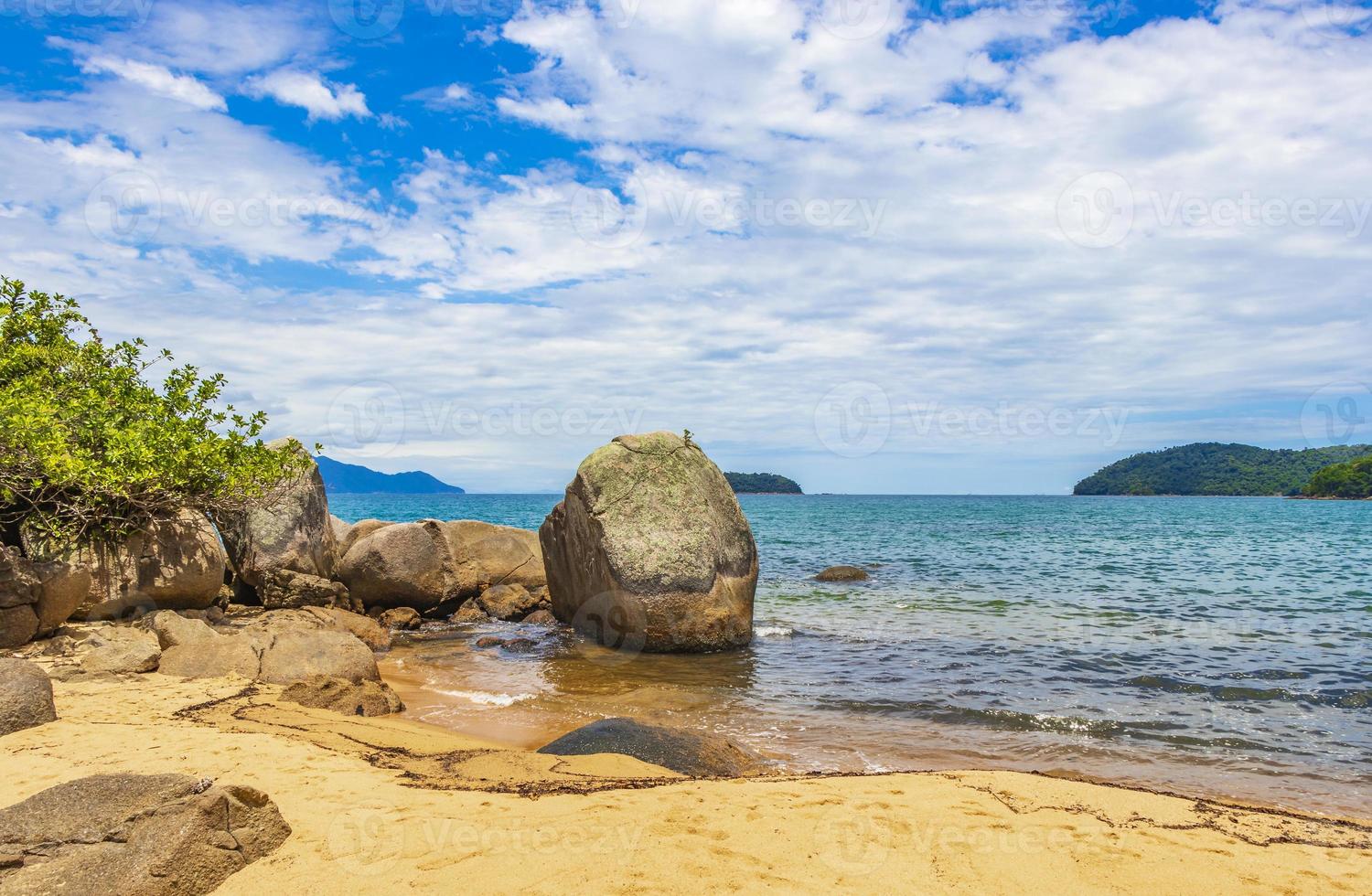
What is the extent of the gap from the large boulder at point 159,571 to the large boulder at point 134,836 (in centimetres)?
817

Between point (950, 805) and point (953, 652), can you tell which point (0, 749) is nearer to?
point (950, 805)

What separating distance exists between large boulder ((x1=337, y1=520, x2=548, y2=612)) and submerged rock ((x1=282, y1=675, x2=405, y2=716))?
8.10 m

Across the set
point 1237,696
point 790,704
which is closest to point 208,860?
point 790,704

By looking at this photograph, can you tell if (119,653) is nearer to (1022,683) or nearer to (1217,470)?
(1022,683)

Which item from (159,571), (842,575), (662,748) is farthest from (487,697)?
(842,575)

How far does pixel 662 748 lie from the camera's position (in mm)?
7707

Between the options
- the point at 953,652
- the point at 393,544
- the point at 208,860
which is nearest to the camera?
the point at 208,860

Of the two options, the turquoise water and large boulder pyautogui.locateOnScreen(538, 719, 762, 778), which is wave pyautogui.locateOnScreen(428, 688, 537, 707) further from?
large boulder pyautogui.locateOnScreen(538, 719, 762, 778)

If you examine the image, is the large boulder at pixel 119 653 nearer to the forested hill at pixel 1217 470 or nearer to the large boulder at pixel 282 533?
the large boulder at pixel 282 533

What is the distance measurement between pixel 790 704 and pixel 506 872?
6.92 metres

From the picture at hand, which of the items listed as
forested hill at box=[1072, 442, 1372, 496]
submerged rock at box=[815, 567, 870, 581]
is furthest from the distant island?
submerged rock at box=[815, 567, 870, 581]

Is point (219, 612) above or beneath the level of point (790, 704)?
above

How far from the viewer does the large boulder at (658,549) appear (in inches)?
563

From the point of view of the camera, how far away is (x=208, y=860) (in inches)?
172
